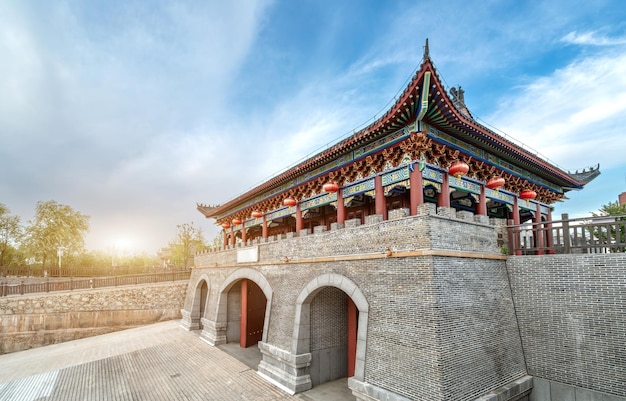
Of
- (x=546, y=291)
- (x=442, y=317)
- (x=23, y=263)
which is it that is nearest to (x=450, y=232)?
(x=442, y=317)

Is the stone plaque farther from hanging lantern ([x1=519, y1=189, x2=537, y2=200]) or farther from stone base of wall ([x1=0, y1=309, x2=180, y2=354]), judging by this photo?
stone base of wall ([x1=0, y1=309, x2=180, y2=354])

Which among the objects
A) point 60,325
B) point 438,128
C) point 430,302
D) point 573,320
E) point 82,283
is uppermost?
point 438,128

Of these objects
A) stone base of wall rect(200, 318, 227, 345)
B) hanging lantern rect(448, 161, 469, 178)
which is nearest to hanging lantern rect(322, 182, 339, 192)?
hanging lantern rect(448, 161, 469, 178)

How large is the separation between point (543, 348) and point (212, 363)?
1059 cm

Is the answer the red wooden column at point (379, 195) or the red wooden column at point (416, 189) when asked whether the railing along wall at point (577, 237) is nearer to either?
the red wooden column at point (416, 189)

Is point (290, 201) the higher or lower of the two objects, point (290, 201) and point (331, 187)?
the lower

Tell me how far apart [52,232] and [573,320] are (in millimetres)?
40105

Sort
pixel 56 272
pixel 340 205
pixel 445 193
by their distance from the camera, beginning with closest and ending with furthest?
1. pixel 445 193
2. pixel 340 205
3. pixel 56 272

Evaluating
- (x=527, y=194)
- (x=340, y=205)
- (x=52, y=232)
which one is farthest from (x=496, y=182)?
(x=52, y=232)

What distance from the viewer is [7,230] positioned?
101 ft

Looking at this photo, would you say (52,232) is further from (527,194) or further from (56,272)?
(527,194)

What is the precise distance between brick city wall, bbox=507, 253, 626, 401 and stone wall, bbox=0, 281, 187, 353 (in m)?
20.2

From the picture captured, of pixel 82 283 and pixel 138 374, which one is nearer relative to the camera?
pixel 138 374

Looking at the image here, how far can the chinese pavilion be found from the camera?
307 inches
